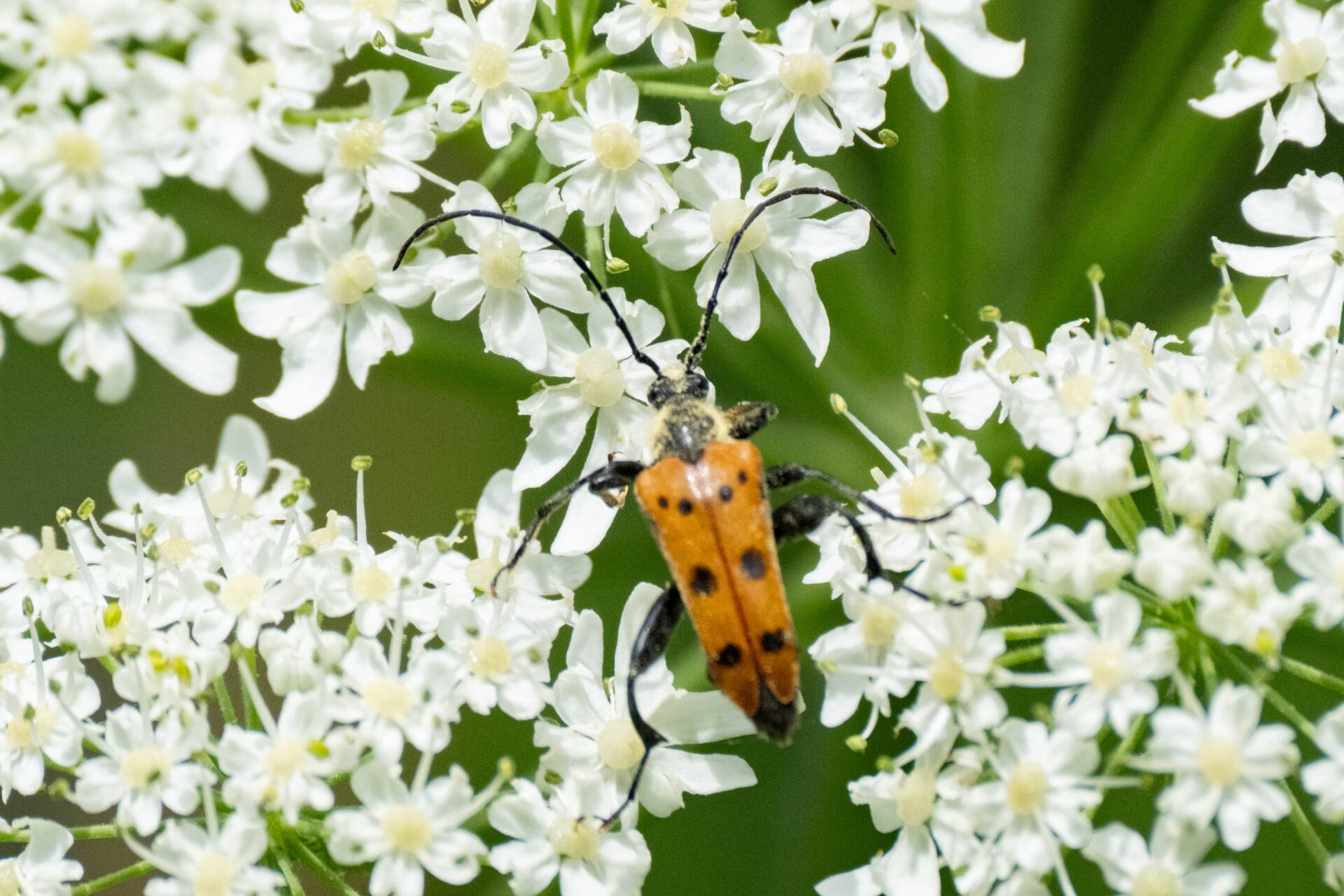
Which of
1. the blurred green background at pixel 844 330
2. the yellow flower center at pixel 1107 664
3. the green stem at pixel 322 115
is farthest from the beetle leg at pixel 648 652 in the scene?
the green stem at pixel 322 115

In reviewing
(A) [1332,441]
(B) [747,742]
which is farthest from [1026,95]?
(B) [747,742]

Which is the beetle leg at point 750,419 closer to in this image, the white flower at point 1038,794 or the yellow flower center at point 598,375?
the yellow flower center at point 598,375

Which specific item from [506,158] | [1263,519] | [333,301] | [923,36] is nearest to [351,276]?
[333,301]

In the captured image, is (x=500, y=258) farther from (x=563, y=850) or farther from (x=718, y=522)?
(x=563, y=850)

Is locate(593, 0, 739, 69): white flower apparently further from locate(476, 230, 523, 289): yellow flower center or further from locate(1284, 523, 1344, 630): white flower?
locate(1284, 523, 1344, 630): white flower

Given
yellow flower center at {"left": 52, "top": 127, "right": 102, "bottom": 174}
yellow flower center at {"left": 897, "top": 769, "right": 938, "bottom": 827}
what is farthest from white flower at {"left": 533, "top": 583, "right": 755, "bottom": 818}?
yellow flower center at {"left": 52, "top": 127, "right": 102, "bottom": 174}
